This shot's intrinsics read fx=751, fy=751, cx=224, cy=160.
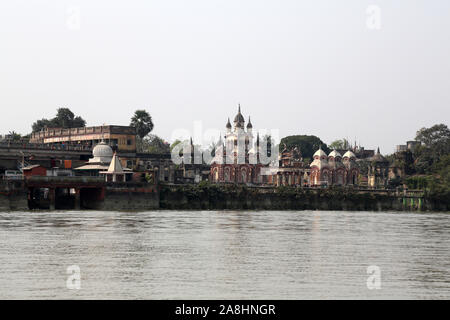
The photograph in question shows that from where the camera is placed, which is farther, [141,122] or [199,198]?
[141,122]

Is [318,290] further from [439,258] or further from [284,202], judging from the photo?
[284,202]

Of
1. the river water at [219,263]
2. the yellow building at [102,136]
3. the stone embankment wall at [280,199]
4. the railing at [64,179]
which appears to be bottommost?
the river water at [219,263]

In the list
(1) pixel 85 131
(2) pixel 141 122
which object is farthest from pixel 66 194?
(2) pixel 141 122

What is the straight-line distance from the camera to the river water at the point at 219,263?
31.1 meters

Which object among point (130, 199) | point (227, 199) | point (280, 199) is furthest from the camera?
point (280, 199)

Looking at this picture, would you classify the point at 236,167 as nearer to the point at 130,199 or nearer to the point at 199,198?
the point at 199,198

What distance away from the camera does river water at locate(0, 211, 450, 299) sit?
3108 cm

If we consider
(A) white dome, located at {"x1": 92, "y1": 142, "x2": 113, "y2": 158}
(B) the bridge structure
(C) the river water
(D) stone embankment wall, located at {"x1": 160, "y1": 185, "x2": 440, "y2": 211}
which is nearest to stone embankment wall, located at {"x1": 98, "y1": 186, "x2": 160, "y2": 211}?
(B) the bridge structure

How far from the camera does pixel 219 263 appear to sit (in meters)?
40.3

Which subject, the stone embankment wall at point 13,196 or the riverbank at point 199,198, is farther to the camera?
the riverbank at point 199,198

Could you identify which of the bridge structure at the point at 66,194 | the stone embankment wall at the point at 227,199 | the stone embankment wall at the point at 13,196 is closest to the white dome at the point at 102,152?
the bridge structure at the point at 66,194

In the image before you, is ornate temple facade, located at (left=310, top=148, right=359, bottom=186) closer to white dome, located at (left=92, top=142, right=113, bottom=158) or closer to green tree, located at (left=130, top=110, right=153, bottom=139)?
green tree, located at (left=130, top=110, right=153, bottom=139)

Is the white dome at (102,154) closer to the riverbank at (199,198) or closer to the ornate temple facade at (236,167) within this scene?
the riverbank at (199,198)
